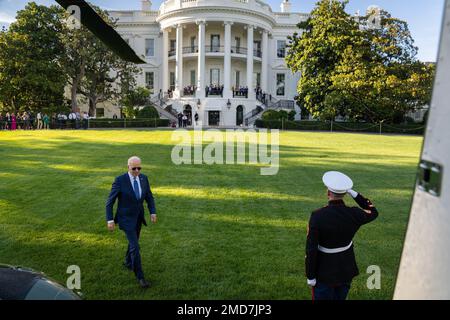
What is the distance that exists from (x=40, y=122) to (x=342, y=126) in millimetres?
27084

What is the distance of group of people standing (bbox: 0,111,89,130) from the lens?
105 feet

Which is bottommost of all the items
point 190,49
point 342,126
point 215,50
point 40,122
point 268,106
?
point 342,126

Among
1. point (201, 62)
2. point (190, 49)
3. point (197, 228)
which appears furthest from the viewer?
point (190, 49)

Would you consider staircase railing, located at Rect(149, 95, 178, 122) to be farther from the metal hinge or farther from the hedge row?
the metal hinge

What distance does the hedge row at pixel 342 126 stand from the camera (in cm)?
3697

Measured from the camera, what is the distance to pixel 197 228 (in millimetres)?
7105

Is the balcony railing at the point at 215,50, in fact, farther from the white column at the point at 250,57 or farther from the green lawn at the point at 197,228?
the green lawn at the point at 197,228

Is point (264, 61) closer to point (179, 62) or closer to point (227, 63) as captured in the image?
point (227, 63)

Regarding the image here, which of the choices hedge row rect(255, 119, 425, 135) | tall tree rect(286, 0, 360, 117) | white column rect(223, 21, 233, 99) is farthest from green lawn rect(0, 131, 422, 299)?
white column rect(223, 21, 233, 99)

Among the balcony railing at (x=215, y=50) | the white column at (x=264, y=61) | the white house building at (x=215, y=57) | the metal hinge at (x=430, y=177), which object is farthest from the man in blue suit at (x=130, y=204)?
the white column at (x=264, y=61)

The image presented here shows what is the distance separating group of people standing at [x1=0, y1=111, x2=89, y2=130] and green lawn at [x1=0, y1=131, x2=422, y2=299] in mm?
20642

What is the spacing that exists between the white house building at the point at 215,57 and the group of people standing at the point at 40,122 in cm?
1216

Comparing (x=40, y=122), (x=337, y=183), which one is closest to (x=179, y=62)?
(x=40, y=122)
